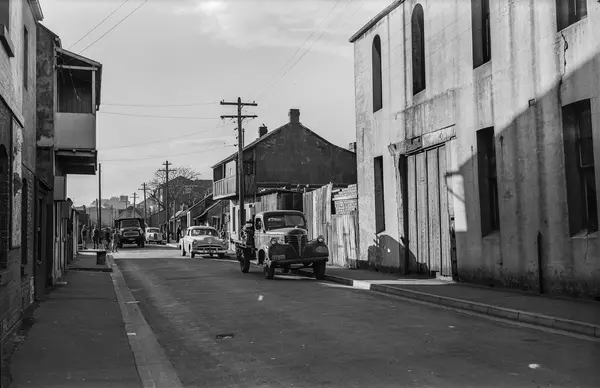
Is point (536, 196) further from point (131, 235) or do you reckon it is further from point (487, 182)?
point (131, 235)

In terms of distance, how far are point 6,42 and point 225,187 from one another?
45505 mm

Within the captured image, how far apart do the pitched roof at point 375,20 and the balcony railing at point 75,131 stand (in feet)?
32.8

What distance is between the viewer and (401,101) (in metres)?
18.8

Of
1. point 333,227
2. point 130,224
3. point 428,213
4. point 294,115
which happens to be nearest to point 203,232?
point 333,227

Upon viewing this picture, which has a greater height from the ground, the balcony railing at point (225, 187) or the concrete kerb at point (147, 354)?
the balcony railing at point (225, 187)

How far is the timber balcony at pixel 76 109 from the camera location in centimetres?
1778

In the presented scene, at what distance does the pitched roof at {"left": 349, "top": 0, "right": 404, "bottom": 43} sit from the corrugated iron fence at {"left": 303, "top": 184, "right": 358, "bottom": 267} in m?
6.18

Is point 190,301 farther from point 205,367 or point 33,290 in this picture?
point 205,367

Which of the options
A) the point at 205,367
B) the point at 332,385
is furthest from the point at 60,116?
the point at 332,385

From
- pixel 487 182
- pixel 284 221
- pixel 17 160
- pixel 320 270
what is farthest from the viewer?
pixel 284 221

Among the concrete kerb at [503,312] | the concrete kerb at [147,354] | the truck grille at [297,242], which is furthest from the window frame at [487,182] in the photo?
the concrete kerb at [147,354]

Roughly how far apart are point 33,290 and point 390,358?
8.29m

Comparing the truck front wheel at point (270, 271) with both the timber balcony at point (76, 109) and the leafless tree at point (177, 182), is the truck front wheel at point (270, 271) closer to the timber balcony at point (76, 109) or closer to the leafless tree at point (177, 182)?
the timber balcony at point (76, 109)

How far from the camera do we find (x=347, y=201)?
23266 mm
